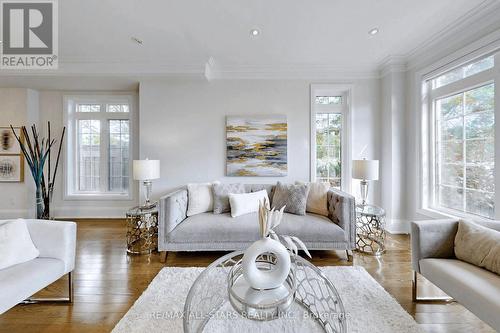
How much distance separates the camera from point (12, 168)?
154 inches

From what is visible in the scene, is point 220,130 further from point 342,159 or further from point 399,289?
point 399,289

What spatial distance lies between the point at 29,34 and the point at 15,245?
8.49 ft

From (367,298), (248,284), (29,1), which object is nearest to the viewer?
(248,284)

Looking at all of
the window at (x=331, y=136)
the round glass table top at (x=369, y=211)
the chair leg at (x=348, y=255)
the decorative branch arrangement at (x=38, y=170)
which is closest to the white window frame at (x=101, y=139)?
the decorative branch arrangement at (x=38, y=170)

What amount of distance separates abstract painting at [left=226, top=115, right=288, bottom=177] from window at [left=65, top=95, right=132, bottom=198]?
6.60ft

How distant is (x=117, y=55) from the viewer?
10.7 feet

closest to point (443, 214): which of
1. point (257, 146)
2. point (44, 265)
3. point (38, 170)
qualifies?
point (257, 146)

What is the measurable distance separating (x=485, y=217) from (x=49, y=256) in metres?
4.12

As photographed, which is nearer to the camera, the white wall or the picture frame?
the white wall

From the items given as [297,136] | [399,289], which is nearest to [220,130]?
[297,136]

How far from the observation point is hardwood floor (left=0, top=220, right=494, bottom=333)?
1.57 metres

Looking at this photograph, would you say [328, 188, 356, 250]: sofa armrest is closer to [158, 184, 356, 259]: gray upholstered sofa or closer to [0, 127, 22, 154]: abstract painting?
[158, 184, 356, 259]: gray upholstered sofa

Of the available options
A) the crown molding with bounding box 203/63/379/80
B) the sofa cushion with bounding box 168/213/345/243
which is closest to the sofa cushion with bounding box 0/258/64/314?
the sofa cushion with bounding box 168/213/345/243

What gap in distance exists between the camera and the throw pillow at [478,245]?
143 cm
